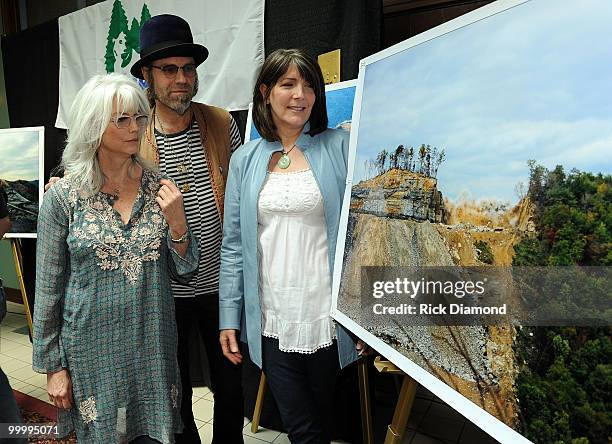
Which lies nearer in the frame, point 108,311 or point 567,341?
point 567,341

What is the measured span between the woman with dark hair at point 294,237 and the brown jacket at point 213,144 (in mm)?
219

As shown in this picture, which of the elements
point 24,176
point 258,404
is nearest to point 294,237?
point 258,404

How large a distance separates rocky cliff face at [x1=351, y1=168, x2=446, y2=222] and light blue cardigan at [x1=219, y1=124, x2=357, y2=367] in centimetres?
10

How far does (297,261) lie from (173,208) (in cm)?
35

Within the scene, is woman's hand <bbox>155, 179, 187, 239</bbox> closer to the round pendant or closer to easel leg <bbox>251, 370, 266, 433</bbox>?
the round pendant

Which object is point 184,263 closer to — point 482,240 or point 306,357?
point 306,357

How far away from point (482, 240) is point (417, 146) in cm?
A: 26

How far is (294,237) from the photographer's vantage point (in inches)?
45.1

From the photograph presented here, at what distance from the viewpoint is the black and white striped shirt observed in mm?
1399

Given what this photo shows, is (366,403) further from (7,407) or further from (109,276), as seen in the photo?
(7,407)

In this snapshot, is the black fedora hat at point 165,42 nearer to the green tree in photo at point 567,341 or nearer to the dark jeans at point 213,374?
the dark jeans at point 213,374

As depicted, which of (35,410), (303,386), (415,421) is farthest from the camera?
(35,410)

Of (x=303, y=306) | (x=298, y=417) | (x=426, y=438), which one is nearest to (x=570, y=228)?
(x=303, y=306)

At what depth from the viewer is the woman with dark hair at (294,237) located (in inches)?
45.1
